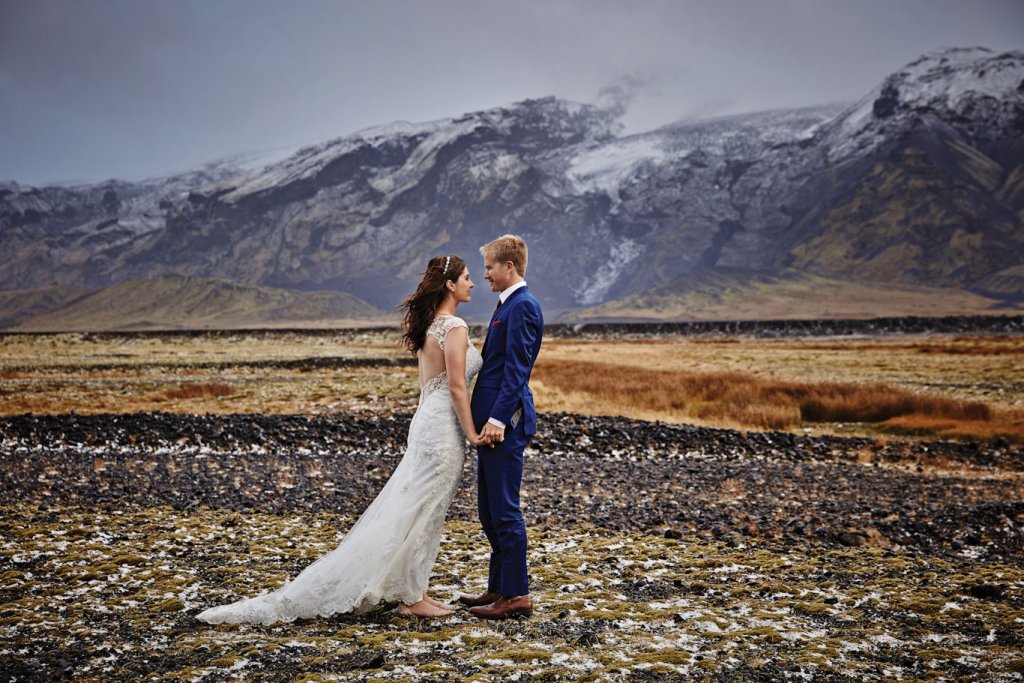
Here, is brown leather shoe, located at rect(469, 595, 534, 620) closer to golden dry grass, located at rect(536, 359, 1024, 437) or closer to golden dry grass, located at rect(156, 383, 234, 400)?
golden dry grass, located at rect(536, 359, 1024, 437)

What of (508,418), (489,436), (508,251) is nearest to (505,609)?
(489,436)

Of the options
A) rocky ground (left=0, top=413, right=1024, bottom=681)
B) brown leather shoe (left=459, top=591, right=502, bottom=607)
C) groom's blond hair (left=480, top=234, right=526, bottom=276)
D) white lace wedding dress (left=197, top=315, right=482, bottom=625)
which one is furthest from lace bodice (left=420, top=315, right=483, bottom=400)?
rocky ground (left=0, top=413, right=1024, bottom=681)

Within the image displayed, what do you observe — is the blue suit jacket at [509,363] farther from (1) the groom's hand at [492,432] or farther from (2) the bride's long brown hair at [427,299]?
(2) the bride's long brown hair at [427,299]

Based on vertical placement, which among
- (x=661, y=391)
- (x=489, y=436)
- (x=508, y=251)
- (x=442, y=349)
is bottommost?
(x=661, y=391)

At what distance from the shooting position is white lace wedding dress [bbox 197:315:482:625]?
732 cm

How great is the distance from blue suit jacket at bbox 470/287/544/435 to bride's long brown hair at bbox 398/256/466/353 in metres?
0.62

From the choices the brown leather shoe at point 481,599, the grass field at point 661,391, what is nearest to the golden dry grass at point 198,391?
the grass field at point 661,391

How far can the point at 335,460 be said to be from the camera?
18.2 metres

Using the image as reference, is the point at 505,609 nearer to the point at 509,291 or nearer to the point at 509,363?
the point at 509,363

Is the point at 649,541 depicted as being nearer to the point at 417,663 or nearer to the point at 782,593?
the point at 782,593

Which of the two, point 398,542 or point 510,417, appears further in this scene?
point 398,542

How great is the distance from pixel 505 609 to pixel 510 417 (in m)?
1.90

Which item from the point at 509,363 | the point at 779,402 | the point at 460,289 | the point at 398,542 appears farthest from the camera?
the point at 779,402

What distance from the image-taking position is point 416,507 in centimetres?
756
